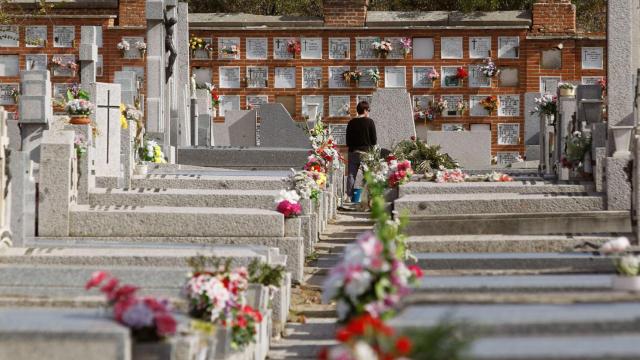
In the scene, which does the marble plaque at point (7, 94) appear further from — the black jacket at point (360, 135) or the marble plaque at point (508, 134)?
the black jacket at point (360, 135)

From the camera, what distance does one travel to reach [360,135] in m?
20.8

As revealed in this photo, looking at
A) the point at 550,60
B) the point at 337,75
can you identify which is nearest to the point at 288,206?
the point at 337,75

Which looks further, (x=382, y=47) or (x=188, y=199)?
(x=382, y=47)

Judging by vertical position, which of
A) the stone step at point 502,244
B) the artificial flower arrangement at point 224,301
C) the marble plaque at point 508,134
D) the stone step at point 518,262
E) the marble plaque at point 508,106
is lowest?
the artificial flower arrangement at point 224,301

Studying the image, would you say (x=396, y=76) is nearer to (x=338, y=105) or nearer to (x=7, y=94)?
(x=338, y=105)

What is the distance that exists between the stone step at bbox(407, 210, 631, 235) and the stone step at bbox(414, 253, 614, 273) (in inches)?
56.0

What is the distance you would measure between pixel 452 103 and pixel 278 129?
6488mm

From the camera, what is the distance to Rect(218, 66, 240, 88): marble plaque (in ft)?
101

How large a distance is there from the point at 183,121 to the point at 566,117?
651cm

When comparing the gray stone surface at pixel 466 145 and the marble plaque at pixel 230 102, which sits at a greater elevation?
the marble plaque at pixel 230 102

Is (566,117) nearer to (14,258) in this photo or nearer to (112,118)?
(112,118)

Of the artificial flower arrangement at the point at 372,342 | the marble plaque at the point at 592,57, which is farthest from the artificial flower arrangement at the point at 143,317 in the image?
the marble plaque at the point at 592,57

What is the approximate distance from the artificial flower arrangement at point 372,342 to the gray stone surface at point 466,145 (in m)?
18.9

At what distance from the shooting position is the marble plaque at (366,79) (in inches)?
1201
